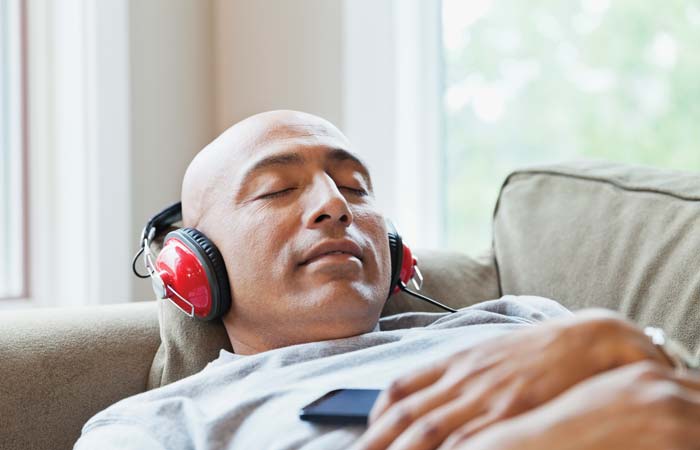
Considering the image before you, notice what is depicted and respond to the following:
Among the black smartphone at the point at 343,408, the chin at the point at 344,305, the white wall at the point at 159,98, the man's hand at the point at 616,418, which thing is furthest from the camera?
the white wall at the point at 159,98

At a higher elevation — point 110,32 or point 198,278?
point 110,32

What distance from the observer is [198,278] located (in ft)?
4.44

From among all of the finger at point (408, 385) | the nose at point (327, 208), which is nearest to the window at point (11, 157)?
the nose at point (327, 208)

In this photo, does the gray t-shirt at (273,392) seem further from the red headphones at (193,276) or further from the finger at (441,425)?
the finger at (441,425)

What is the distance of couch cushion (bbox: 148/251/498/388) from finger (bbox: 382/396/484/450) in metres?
0.66

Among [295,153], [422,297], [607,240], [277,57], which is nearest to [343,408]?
[295,153]

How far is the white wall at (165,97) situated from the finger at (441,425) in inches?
59.8

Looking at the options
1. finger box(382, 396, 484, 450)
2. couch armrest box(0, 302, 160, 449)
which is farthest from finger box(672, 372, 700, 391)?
couch armrest box(0, 302, 160, 449)

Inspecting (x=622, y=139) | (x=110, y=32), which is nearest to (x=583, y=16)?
(x=622, y=139)

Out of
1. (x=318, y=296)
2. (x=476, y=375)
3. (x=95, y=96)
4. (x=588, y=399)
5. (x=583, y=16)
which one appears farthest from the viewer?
(x=583, y=16)

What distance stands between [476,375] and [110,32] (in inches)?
63.4

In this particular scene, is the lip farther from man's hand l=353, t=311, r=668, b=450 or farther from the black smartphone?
man's hand l=353, t=311, r=668, b=450

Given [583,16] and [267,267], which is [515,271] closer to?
[267,267]

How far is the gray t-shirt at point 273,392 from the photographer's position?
1.08 meters
